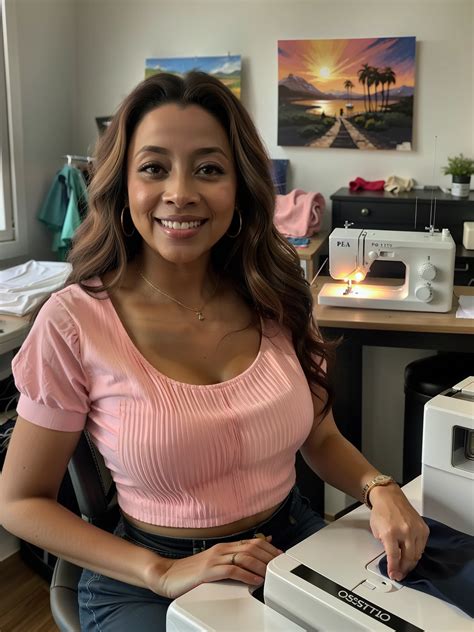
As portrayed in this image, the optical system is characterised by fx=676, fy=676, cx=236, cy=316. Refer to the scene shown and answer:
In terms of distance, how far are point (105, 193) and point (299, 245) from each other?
2.03 meters

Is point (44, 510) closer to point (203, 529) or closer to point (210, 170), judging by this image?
point (203, 529)

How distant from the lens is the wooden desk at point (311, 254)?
9.93 ft

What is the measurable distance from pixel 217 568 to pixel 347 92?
3.04m

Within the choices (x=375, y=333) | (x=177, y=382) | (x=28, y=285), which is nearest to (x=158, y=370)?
(x=177, y=382)

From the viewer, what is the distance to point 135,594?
1075 mm

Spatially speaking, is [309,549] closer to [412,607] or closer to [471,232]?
[412,607]

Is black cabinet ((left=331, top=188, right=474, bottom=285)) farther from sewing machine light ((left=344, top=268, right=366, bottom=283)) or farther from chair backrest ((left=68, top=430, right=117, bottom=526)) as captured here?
chair backrest ((left=68, top=430, right=117, bottom=526))

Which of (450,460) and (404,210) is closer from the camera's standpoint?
(450,460)

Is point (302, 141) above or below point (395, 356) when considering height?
above

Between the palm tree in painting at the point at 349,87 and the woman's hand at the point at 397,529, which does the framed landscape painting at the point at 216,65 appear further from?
the woman's hand at the point at 397,529

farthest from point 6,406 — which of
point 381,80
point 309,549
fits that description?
point 381,80

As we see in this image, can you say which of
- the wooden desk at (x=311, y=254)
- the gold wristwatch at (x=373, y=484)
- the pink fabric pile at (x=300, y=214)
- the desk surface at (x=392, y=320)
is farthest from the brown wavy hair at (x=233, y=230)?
the pink fabric pile at (x=300, y=214)

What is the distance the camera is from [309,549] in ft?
2.98

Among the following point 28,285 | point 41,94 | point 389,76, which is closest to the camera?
point 28,285
